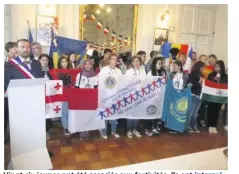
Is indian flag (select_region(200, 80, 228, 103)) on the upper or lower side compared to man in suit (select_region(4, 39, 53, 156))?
lower

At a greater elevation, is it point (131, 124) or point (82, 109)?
point (82, 109)

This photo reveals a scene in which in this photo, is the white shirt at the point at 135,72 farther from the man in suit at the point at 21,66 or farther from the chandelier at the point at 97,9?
the chandelier at the point at 97,9

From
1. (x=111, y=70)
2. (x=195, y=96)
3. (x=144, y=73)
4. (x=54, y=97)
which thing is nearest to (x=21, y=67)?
(x=54, y=97)

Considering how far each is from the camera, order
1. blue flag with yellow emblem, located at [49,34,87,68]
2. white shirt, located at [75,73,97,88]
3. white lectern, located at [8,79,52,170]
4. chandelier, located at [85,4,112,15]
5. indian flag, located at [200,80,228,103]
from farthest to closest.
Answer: chandelier, located at [85,4,112,15] < blue flag with yellow emblem, located at [49,34,87,68] < indian flag, located at [200,80,228,103] < white shirt, located at [75,73,97,88] < white lectern, located at [8,79,52,170]

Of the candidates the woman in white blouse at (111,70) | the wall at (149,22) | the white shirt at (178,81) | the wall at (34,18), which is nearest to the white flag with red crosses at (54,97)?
the woman in white blouse at (111,70)

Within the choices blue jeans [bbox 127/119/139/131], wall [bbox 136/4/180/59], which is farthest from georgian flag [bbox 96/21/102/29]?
blue jeans [bbox 127/119/139/131]

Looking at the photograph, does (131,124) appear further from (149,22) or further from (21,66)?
(149,22)

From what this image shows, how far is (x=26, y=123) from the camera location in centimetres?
171

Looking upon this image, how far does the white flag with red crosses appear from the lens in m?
2.17

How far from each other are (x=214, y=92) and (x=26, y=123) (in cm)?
201

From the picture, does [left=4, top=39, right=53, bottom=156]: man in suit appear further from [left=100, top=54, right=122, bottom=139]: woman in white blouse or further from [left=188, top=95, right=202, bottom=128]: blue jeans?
[left=188, top=95, right=202, bottom=128]: blue jeans

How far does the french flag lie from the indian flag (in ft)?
4.17

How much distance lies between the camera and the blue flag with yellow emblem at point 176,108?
2.48m
